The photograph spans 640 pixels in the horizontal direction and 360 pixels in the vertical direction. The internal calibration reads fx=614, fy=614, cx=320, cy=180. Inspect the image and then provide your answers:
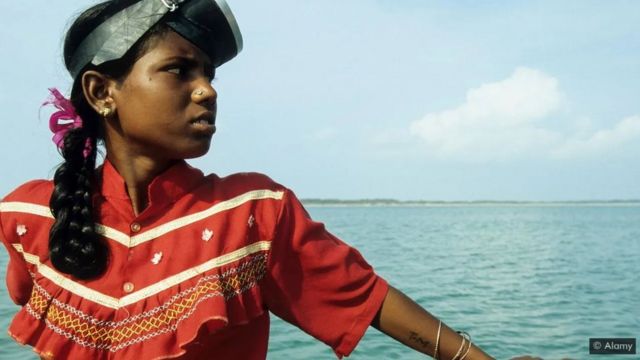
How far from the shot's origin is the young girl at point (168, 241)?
1558 mm

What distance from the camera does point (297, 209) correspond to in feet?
5.43

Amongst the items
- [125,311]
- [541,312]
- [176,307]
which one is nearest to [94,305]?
[125,311]

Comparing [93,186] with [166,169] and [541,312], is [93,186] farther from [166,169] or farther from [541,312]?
[541,312]

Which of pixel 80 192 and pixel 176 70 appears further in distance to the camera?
pixel 80 192

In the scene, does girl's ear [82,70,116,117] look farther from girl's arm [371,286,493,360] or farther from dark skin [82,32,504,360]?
girl's arm [371,286,493,360]

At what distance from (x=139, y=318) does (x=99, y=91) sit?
625mm

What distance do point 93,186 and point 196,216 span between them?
344 mm

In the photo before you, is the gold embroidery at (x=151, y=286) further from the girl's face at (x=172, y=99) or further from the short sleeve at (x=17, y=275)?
the girl's face at (x=172, y=99)

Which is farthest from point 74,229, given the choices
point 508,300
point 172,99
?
point 508,300

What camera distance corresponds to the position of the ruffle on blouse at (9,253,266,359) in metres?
1.52

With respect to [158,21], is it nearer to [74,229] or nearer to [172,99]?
[172,99]

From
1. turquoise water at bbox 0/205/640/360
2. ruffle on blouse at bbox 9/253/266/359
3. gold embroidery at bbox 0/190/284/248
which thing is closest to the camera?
ruffle on blouse at bbox 9/253/266/359

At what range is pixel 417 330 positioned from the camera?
1645 millimetres

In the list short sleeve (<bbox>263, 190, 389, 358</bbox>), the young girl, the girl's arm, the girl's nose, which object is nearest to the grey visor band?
the young girl
